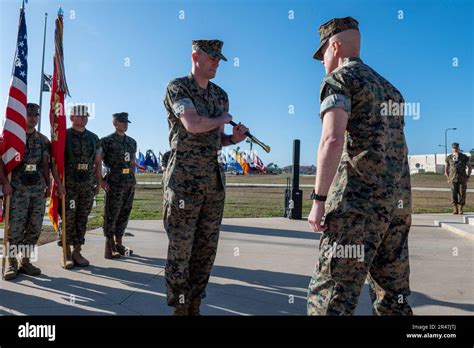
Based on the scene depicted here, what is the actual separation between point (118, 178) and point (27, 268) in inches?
65.6

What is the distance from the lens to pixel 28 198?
4.71m

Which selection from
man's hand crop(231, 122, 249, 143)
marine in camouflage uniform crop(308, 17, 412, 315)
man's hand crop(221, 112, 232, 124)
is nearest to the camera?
marine in camouflage uniform crop(308, 17, 412, 315)

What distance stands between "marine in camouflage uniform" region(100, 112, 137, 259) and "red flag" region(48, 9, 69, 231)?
67 cm

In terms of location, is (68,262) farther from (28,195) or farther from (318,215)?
(318,215)

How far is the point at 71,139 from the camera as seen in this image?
5184 mm

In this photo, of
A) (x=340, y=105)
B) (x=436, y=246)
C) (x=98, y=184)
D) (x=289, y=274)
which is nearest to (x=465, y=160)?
(x=436, y=246)

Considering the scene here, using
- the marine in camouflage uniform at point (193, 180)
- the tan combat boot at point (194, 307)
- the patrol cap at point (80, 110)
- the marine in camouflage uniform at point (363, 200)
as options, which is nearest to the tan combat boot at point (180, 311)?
the marine in camouflage uniform at point (193, 180)

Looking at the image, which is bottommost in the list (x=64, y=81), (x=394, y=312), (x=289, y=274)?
(x=289, y=274)

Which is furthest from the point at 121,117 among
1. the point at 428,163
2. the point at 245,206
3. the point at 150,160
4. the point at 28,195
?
the point at 428,163

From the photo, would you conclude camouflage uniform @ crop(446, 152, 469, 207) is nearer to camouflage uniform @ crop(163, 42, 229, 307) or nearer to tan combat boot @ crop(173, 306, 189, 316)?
camouflage uniform @ crop(163, 42, 229, 307)

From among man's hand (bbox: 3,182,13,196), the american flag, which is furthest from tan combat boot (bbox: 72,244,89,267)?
the american flag

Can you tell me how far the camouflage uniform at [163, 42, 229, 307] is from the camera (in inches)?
115
